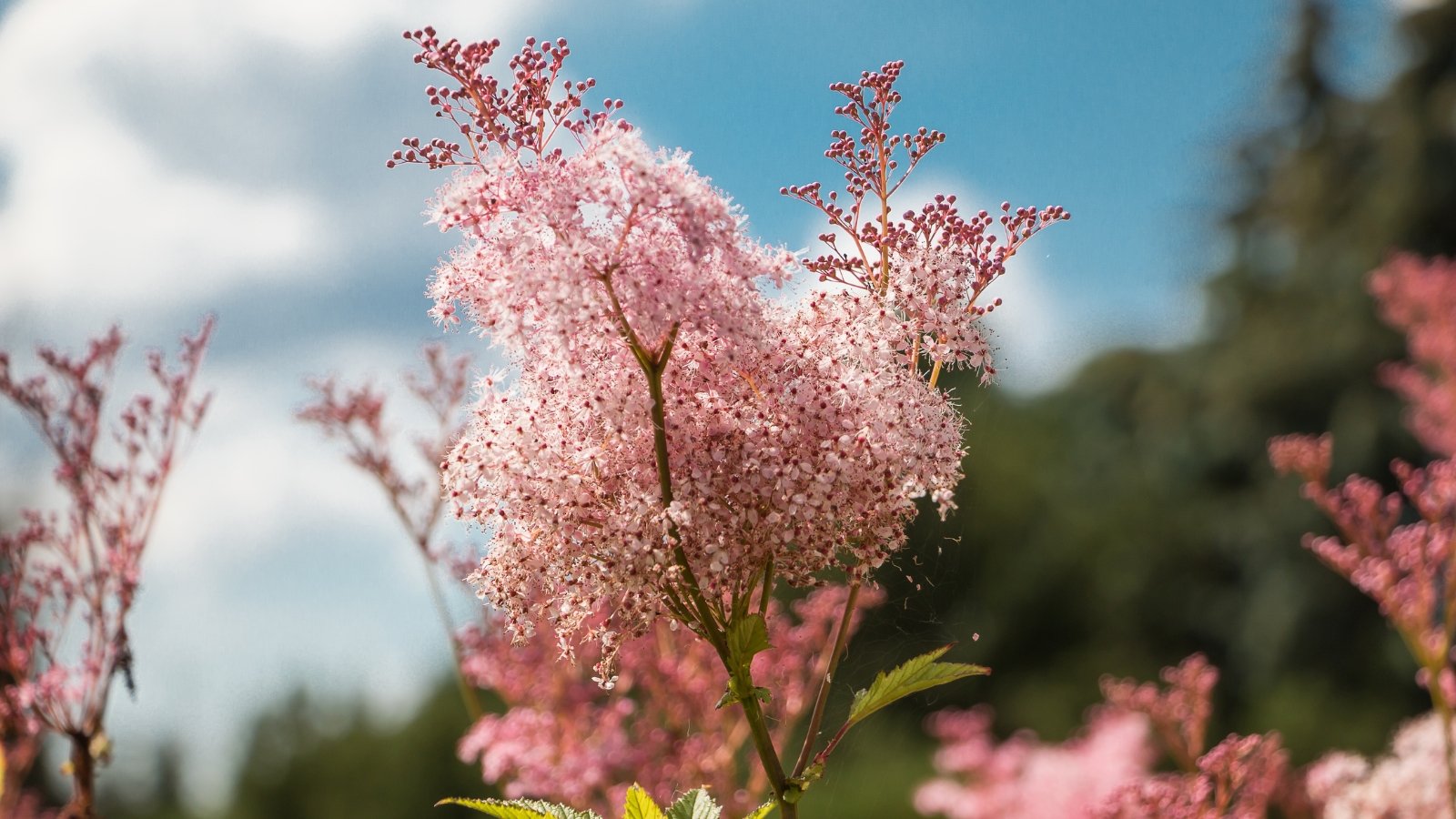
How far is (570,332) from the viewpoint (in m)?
1.32

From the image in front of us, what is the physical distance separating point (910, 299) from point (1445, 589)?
7.37 feet

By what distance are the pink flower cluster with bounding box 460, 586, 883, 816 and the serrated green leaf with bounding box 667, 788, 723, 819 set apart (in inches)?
32.1

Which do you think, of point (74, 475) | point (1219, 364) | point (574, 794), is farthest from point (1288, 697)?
point (74, 475)

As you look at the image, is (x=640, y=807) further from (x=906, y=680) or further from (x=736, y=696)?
(x=906, y=680)

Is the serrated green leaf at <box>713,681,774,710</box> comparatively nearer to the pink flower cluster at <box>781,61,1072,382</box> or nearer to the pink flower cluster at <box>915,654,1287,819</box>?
the pink flower cluster at <box>781,61,1072,382</box>

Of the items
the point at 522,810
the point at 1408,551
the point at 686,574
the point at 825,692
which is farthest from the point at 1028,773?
the point at 686,574

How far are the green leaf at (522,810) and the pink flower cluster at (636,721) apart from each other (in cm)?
87

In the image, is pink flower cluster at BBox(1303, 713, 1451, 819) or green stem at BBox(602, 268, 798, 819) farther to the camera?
pink flower cluster at BBox(1303, 713, 1451, 819)

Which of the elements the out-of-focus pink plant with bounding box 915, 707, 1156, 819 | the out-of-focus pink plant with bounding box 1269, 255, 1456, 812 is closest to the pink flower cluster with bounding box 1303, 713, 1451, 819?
the out-of-focus pink plant with bounding box 1269, 255, 1456, 812

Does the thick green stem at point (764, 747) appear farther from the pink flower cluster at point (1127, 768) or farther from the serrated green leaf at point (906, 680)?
the pink flower cluster at point (1127, 768)

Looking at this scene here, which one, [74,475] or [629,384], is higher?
[74,475]

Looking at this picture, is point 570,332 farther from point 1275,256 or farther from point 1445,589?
point 1275,256

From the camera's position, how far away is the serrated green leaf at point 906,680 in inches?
58.1

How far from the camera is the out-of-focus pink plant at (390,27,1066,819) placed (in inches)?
53.0
